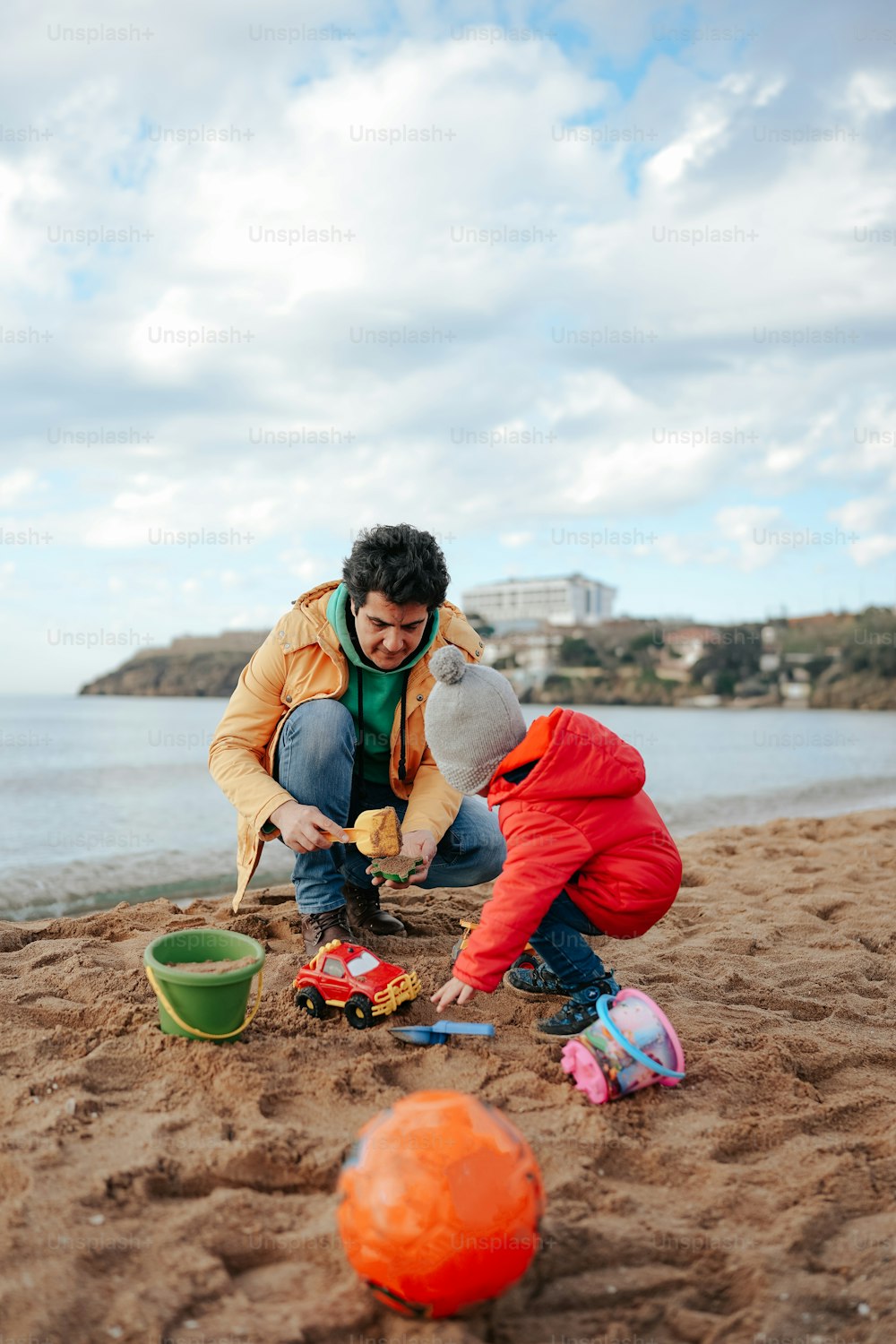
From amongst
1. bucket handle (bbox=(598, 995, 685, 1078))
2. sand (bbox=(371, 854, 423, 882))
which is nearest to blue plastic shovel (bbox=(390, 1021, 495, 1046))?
bucket handle (bbox=(598, 995, 685, 1078))

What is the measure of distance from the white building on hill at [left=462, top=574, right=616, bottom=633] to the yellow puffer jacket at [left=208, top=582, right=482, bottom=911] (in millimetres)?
64359

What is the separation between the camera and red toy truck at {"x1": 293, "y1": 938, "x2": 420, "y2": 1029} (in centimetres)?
265

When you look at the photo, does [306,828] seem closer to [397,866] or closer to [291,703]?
[397,866]

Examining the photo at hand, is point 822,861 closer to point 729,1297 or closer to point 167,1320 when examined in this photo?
point 729,1297

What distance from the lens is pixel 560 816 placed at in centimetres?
261

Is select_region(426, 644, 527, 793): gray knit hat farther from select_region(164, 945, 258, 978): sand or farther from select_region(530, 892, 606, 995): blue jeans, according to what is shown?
select_region(164, 945, 258, 978): sand

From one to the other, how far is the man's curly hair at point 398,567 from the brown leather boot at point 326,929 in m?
1.07

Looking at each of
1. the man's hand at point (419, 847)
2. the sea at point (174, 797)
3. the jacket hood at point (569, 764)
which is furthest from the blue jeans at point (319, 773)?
the sea at point (174, 797)

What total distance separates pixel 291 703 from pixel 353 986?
108cm

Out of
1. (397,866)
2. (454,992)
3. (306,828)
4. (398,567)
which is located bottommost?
(454,992)

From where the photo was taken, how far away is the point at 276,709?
11.1ft

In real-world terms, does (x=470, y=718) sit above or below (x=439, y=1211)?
above

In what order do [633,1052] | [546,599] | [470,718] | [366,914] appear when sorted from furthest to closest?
[546,599]
[366,914]
[470,718]
[633,1052]

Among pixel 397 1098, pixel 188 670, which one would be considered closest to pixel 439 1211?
pixel 397 1098
